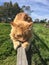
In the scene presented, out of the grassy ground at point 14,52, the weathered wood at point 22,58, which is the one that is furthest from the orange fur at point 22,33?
the grassy ground at point 14,52

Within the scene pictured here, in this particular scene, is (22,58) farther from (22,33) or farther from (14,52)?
(14,52)

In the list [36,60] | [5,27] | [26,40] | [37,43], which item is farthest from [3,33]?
[26,40]

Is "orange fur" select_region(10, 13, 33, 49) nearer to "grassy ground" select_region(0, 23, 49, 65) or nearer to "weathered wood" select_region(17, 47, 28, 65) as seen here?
"weathered wood" select_region(17, 47, 28, 65)

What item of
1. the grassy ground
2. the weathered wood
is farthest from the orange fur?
the grassy ground

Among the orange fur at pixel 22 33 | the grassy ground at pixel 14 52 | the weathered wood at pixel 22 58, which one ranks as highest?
the orange fur at pixel 22 33

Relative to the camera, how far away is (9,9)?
30469 mm

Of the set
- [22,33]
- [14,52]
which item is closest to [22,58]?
[22,33]

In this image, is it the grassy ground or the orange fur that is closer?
the orange fur

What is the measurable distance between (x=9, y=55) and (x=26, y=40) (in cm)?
251

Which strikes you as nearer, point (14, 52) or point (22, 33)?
point (22, 33)

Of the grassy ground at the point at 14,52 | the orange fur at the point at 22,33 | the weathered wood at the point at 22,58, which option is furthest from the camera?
the grassy ground at the point at 14,52

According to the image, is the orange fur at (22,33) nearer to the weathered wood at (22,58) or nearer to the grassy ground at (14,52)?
the weathered wood at (22,58)

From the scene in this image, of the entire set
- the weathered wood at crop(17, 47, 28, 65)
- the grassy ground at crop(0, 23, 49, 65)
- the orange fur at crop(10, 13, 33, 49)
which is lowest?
the grassy ground at crop(0, 23, 49, 65)

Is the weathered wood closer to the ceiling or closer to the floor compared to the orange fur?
closer to the floor
